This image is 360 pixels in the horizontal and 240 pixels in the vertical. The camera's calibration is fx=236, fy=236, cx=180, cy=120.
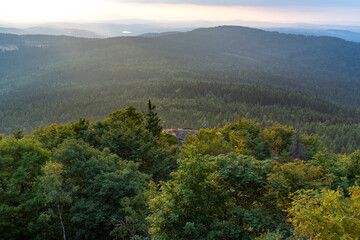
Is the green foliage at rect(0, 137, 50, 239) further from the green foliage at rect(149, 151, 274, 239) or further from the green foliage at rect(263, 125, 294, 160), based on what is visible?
the green foliage at rect(263, 125, 294, 160)

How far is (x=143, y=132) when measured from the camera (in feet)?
133

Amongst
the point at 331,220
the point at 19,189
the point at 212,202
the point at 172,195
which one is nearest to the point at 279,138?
the point at 212,202

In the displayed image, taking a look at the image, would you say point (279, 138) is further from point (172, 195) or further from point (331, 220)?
point (331, 220)

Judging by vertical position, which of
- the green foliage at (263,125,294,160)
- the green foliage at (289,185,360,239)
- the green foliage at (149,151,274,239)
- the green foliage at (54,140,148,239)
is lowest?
the green foliage at (263,125,294,160)

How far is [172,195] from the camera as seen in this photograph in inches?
545

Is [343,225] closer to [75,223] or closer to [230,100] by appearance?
[75,223]

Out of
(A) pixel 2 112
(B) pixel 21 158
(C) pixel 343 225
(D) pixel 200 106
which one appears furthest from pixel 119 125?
(A) pixel 2 112

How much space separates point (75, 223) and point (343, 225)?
73.1 feet

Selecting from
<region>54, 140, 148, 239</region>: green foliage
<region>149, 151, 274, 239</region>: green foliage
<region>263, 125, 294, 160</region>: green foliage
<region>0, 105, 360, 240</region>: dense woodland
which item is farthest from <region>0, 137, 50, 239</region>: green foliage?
<region>263, 125, 294, 160</region>: green foliage

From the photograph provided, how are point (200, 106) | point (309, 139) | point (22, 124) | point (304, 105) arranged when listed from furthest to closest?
point (304, 105) < point (200, 106) < point (22, 124) < point (309, 139)

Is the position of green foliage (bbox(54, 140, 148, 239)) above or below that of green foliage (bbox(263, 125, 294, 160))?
above

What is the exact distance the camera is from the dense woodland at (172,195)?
1232 centimetres

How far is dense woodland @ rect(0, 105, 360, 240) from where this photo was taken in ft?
40.4

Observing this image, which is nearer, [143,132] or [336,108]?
[143,132]
